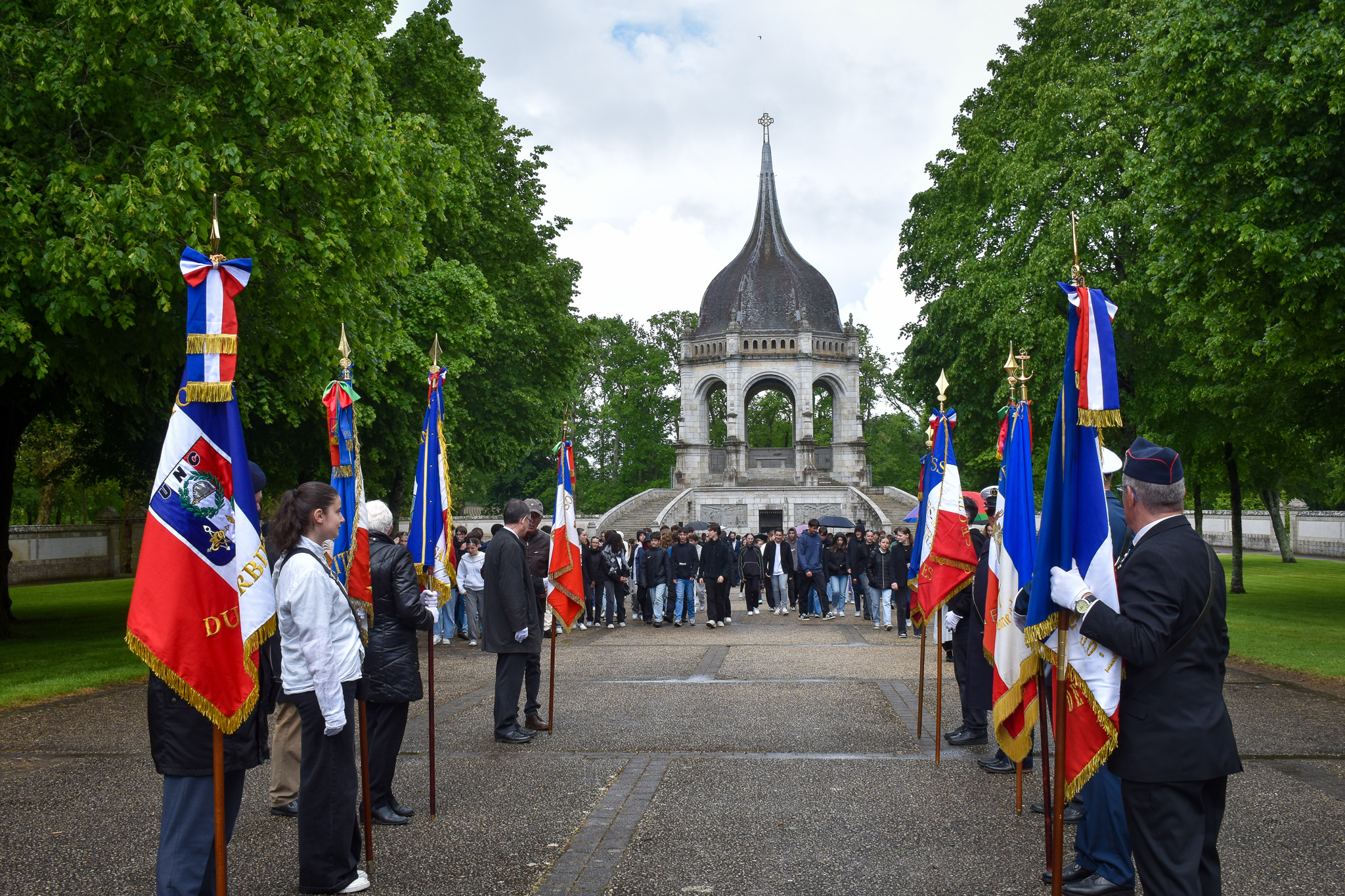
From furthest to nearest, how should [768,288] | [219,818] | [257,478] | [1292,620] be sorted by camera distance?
[768,288] → [1292,620] → [257,478] → [219,818]

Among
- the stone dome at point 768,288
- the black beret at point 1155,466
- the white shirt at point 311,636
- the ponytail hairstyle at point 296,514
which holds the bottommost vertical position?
the white shirt at point 311,636

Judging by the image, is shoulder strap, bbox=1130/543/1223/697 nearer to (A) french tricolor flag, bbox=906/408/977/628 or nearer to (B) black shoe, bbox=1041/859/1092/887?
(B) black shoe, bbox=1041/859/1092/887

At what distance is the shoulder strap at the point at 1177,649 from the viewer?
→ 12.3 ft

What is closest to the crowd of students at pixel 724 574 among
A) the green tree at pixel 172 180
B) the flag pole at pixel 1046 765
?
the green tree at pixel 172 180

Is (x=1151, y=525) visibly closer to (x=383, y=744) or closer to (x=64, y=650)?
(x=383, y=744)

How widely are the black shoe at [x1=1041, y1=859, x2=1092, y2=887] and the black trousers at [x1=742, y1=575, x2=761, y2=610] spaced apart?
16.3m

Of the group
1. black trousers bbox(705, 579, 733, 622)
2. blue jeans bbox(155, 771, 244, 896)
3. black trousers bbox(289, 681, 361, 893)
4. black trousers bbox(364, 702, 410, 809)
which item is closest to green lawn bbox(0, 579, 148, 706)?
black trousers bbox(364, 702, 410, 809)

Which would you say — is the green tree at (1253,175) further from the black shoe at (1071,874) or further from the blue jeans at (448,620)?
the blue jeans at (448,620)

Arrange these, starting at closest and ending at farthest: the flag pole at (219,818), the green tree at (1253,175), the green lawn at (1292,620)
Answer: the flag pole at (219,818)
the green tree at (1253,175)
the green lawn at (1292,620)

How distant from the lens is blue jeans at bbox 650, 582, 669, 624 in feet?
64.4

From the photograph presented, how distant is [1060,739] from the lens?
4.14 metres

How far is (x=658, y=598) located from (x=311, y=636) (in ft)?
49.2

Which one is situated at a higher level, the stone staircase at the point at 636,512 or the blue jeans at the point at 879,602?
the stone staircase at the point at 636,512

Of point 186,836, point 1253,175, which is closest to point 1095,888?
point 186,836
